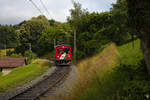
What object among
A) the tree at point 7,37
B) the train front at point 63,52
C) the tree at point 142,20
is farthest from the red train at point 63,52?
the tree at point 7,37

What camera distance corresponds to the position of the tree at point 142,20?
4609mm

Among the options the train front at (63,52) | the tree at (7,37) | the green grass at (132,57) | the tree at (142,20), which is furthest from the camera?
the tree at (7,37)

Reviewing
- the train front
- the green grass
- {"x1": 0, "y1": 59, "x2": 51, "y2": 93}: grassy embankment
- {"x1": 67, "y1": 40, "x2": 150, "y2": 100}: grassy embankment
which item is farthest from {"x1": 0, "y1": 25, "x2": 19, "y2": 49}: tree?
{"x1": 67, "y1": 40, "x2": 150, "y2": 100}: grassy embankment

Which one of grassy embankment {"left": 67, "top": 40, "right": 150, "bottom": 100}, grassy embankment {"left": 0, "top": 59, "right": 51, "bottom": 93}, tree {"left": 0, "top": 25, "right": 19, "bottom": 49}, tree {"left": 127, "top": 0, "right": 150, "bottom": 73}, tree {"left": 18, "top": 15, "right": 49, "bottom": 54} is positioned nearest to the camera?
tree {"left": 127, "top": 0, "right": 150, "bottom": 73}

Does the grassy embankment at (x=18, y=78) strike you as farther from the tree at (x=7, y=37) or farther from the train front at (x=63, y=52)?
the tree at (x=7, y=37)

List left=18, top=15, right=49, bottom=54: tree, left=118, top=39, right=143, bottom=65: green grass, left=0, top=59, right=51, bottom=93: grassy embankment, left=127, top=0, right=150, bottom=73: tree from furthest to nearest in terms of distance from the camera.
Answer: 1. left=18, top=15, right=49, bottom=54: tree
2. left=0, top=59, right=51, bottom=93: grassy embankment
3. left=118, top=39, right=143, bottom=65: green grass
4. left=127, top=0, right=150, bottom=73: tree

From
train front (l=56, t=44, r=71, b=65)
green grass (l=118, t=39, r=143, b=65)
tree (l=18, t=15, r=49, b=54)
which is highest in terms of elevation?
tree (l=18, t=15, r=49, b=54)

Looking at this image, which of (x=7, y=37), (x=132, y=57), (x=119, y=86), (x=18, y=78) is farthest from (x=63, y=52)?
(x=7, y=37)

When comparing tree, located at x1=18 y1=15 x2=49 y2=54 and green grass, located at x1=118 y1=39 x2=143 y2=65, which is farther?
tree, located at x1=18 y1=15 x2=49 y2=54

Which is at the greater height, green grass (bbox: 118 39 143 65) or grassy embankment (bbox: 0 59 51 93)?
green grass (bbox: 118 39 143 65)

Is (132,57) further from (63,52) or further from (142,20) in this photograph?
(63,52)

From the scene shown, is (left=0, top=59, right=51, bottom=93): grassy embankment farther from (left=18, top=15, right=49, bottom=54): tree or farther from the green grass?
(left=18, top=15, right=49, bottom=54): tree

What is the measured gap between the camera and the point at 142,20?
473 centimetres

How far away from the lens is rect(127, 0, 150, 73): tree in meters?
4.61
